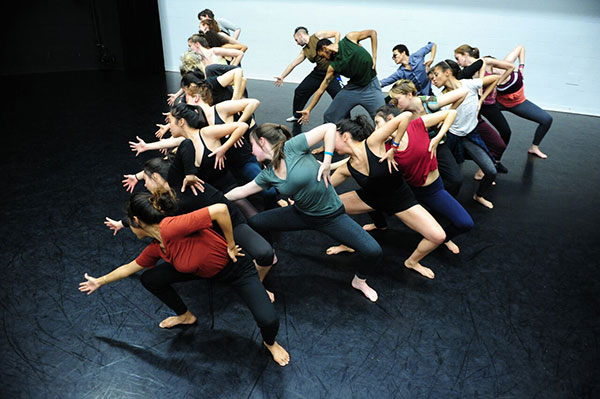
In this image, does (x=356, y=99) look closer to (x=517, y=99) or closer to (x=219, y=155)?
(x=517, y=99)

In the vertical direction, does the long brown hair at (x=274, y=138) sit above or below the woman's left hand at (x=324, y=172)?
above

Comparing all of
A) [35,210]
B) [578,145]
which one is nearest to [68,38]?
[35,210]

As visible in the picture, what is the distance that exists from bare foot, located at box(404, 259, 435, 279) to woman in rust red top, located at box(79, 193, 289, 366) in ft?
3.84

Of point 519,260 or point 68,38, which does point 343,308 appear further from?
point 68,38

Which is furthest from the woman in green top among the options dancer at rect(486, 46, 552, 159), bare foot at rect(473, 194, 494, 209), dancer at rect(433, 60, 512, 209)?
dancer at rect(486, 46, 552, 159)

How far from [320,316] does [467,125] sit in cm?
219

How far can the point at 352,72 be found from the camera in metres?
4.25

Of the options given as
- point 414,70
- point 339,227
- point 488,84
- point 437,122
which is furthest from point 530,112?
point 339,227

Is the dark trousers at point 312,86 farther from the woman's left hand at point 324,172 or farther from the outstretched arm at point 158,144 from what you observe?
the woman's left hand at point 324,172

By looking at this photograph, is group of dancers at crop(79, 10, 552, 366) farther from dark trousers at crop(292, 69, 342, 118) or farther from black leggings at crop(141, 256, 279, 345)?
dark trousers at crop(292, 69, 342, 118)

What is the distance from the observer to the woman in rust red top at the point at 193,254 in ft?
6.43

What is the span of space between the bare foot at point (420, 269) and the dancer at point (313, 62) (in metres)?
2.50

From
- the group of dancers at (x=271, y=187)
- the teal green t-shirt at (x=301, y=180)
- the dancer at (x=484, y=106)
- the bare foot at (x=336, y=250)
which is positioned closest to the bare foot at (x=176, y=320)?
the group of dancers at (x=271, y=187)

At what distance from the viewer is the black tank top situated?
107 inches
